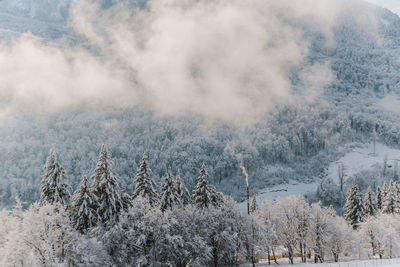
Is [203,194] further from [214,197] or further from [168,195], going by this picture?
[168,195]

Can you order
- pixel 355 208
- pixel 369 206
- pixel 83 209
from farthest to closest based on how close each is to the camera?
pixel 369 206 < pixel 355 208 < pixel 83 209

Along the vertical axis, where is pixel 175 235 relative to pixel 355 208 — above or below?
below

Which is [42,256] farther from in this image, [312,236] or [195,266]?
[312,236]

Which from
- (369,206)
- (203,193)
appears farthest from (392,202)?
(203,193)

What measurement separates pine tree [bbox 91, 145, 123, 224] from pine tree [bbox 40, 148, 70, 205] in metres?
4.31

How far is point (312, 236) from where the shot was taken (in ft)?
177

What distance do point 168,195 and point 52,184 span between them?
18.0m

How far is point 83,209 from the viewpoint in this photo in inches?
1682

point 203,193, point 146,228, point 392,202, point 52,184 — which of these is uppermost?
point 52,184

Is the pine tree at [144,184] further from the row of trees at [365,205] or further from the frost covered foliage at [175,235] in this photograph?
the row of trees at [365,205]

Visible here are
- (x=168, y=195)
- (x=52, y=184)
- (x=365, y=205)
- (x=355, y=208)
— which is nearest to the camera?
(x=52, y=184)

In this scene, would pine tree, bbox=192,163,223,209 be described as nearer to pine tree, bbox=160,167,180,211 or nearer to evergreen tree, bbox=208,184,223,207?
evergreen tree, bbox=208,184,223,207

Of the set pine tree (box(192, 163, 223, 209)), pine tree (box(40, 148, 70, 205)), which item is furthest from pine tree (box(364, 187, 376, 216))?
pine tree (box(40, 148, 70, 205))

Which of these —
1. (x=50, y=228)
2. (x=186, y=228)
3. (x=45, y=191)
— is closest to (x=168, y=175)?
(x=186, y=228)
